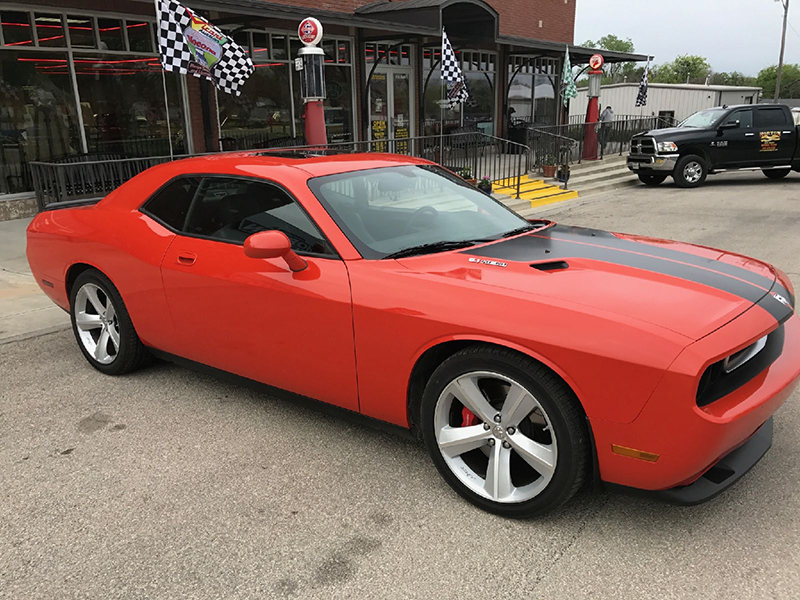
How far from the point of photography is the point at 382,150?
535 inches

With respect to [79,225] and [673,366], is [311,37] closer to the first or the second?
[79,225]

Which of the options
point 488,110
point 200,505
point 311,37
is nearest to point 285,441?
point 200,505

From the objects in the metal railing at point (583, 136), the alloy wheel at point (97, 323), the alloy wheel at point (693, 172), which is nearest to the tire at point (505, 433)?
the alloy wheel at point (97, 323)

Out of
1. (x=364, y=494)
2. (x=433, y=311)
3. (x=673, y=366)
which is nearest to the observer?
(x=673, y=366)

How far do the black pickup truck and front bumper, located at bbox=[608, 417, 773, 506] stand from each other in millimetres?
14565

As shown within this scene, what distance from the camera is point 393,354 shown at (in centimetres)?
303

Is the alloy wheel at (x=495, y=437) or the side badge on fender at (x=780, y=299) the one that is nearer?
the alloy wheel at (x=495, y=437)

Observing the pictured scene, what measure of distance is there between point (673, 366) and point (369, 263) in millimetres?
1470

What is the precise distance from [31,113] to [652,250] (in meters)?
10.8

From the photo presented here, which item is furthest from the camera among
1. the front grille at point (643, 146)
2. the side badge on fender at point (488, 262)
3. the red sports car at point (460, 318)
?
the front grille at point (643, 146)

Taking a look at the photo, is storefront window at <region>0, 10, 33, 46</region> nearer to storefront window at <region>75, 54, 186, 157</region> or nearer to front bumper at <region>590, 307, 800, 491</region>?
storefront window at <region>75, 54, 186, 157</region>

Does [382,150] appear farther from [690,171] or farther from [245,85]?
[690,171]

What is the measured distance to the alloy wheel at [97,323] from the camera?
4496 millimetres

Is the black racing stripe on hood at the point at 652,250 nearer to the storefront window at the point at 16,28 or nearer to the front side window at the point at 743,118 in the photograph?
the storefront window at the point at 16,28
